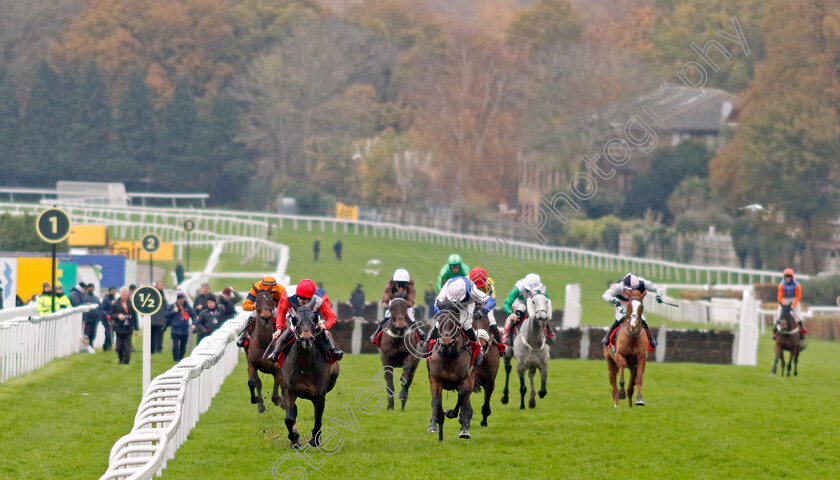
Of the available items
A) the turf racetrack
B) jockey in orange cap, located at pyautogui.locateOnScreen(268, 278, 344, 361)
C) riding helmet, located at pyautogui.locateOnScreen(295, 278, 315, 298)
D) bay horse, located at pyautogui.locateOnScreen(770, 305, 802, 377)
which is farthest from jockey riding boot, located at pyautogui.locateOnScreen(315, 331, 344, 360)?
bay horse, located at pyautogui.locateOnScreen(770, 305, 802, 377)

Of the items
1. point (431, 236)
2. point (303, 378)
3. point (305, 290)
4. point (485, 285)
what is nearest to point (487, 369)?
point (485, 285)

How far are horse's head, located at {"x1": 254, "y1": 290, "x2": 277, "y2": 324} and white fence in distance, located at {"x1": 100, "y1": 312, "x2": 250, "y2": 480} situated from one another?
675 mm

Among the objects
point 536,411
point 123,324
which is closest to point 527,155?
point 123,324

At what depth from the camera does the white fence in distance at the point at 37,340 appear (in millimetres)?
17922

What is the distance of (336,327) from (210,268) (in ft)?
58.0

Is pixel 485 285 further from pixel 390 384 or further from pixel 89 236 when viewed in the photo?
A: pixel 89 236

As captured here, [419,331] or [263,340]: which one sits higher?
[419,331]

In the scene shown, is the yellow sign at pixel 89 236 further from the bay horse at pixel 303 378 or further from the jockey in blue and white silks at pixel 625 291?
the bay horse at pixel 303 378

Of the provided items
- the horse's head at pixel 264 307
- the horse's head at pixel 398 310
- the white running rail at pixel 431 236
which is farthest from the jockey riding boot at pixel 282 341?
the white running rail at pixel 431 236

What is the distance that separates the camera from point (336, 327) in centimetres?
2586

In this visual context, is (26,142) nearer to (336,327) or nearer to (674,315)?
(674,315)

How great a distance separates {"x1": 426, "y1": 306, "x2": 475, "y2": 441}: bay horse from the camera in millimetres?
12906

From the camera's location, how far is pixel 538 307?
50.5 feet

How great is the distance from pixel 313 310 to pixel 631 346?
485 cm
